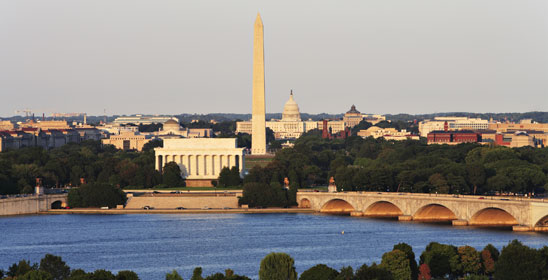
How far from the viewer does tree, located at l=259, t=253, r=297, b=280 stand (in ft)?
187

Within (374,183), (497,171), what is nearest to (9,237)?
(374,183)

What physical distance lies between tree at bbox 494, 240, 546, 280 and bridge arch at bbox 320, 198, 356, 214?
46.6m

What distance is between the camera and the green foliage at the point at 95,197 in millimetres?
108625

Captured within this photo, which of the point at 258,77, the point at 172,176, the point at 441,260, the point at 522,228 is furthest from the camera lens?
the point at 258,77

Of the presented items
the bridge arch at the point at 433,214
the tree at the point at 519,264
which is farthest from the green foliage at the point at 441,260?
the bridge arch at the point at 433,214

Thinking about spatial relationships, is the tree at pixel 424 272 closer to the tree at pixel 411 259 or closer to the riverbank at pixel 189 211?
the tree at pixel 411 259

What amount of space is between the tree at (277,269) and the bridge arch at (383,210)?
4399cm

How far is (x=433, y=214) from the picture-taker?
95.6 m

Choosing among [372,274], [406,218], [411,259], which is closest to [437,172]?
[406,218]

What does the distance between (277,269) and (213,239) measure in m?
28.2

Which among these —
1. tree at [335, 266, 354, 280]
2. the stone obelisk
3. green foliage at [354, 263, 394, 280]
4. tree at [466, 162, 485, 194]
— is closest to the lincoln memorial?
the stone obelisk

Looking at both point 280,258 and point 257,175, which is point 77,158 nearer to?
point 257,175

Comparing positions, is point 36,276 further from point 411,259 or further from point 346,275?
point 411,259

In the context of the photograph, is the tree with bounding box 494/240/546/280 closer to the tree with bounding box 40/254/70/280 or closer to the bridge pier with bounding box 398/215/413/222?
the tree with bounding box 40/254/70/280
